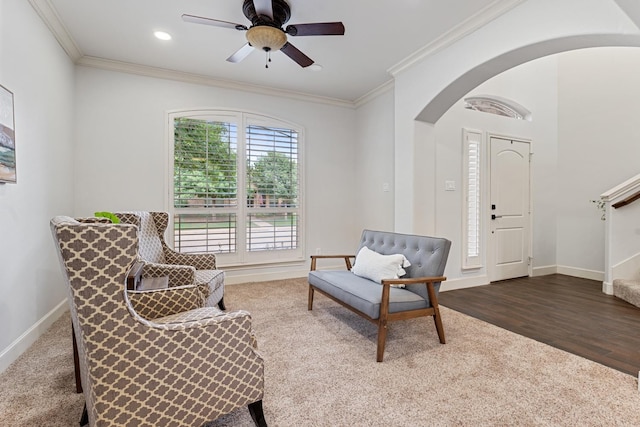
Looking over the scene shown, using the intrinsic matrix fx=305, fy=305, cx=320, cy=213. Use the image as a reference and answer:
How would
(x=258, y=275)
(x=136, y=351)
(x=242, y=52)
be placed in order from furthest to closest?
(x=258, y=275), (x=242, y=52), (x=136, y=351)

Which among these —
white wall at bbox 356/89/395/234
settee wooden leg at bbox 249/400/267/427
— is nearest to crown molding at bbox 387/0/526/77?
white wall at bbox 356/89/395/234

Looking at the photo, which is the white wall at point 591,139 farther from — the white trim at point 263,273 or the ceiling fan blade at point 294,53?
the ceiling fan blade at point 294,53

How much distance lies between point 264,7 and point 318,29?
17.4 inches

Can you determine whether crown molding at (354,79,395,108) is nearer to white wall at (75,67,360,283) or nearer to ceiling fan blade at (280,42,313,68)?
white wall at (75,67,360,283)

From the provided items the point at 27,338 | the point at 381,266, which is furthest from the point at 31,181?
the point at 381,266

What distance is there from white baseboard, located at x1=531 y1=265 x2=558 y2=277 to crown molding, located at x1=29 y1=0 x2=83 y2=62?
6877 mm

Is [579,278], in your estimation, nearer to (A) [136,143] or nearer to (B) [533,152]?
(B) [533,152]

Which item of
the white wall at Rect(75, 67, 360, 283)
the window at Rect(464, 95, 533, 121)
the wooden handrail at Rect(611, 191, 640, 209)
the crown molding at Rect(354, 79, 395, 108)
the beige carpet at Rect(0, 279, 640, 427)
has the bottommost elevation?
the beige carpet at Rect(0, 279, 640, 427)

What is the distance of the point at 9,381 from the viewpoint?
1.98 metres

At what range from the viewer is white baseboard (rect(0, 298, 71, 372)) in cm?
213

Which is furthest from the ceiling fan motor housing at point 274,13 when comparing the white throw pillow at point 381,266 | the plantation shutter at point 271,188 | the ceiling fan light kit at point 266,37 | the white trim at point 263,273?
the white trim at point 263,273

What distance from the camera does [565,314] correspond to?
10.6ft

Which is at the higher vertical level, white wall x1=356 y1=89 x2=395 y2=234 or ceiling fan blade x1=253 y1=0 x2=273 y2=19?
ceiling fan blade x1=253 y1=0 x2=273 y2=19

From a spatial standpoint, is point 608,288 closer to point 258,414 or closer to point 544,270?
point 544,270
